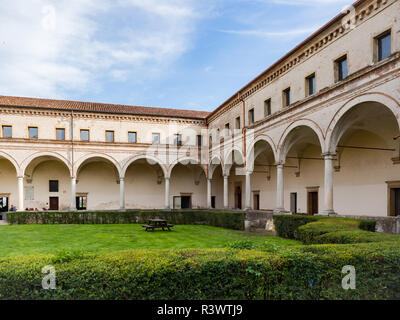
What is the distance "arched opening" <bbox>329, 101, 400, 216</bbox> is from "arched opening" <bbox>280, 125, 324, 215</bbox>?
1664 mm

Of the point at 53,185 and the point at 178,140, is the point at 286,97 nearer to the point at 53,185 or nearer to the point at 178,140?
the point at 178,140

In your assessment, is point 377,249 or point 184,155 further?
point 184,155

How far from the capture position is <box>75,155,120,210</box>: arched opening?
28.6 metres

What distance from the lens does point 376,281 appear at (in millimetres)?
4770

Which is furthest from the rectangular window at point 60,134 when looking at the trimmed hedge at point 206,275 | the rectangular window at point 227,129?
the trimmed hedge at point 206,275

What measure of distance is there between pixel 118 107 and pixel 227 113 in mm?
10273

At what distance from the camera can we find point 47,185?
90.4ft

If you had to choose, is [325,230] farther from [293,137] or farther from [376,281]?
[293,137]

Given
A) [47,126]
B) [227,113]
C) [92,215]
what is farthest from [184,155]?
[47,126]

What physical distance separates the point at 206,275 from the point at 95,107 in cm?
2491

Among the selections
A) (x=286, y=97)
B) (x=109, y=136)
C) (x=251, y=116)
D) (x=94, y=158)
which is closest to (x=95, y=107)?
(x=109, y=136)

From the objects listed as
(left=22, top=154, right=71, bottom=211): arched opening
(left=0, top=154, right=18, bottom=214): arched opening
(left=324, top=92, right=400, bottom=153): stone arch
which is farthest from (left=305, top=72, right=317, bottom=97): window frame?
(left=0, top=154, right=18, bottom=214): arched opening

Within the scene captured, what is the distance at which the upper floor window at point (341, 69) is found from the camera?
13.3m

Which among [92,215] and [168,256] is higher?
[168,256]
